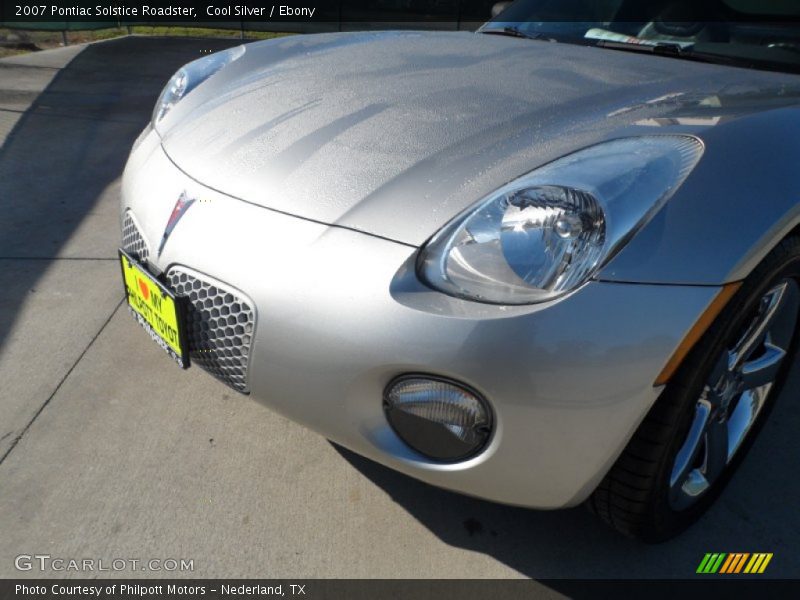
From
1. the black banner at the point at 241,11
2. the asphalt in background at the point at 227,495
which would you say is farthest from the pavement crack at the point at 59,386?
the black banner at the point at 241,11

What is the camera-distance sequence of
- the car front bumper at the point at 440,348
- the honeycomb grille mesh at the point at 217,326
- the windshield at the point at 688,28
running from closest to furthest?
the car front bumper at the point at 440,348 < the honeycomb grille mesh at the point at 217,326 < the windshield at the point at 688,28

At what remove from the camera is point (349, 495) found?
1907 millimetres

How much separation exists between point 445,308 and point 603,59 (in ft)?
4.38

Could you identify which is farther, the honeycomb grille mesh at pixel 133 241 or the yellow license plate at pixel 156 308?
the honeycomb grille mesh at pixel 133 241

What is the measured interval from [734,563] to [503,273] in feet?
3.55

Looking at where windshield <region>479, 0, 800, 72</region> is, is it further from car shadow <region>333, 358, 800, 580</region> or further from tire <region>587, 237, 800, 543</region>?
car shadow <region>333, 358, 800, 580</region>

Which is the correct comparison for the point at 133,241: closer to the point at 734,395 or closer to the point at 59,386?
the point at 59,386

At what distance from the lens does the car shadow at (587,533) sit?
1.74 metres

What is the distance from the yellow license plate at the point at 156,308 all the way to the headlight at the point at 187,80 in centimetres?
69

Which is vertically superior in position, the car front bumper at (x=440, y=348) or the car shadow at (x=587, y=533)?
the car front bumper at (x=440, y=348)

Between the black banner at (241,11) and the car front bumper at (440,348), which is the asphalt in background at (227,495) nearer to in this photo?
the car front bumper at (440,348)

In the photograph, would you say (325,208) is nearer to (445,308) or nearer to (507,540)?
(445,308)

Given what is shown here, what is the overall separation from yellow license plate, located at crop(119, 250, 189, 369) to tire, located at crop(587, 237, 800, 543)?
1058 mm

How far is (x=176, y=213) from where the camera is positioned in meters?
1.67
